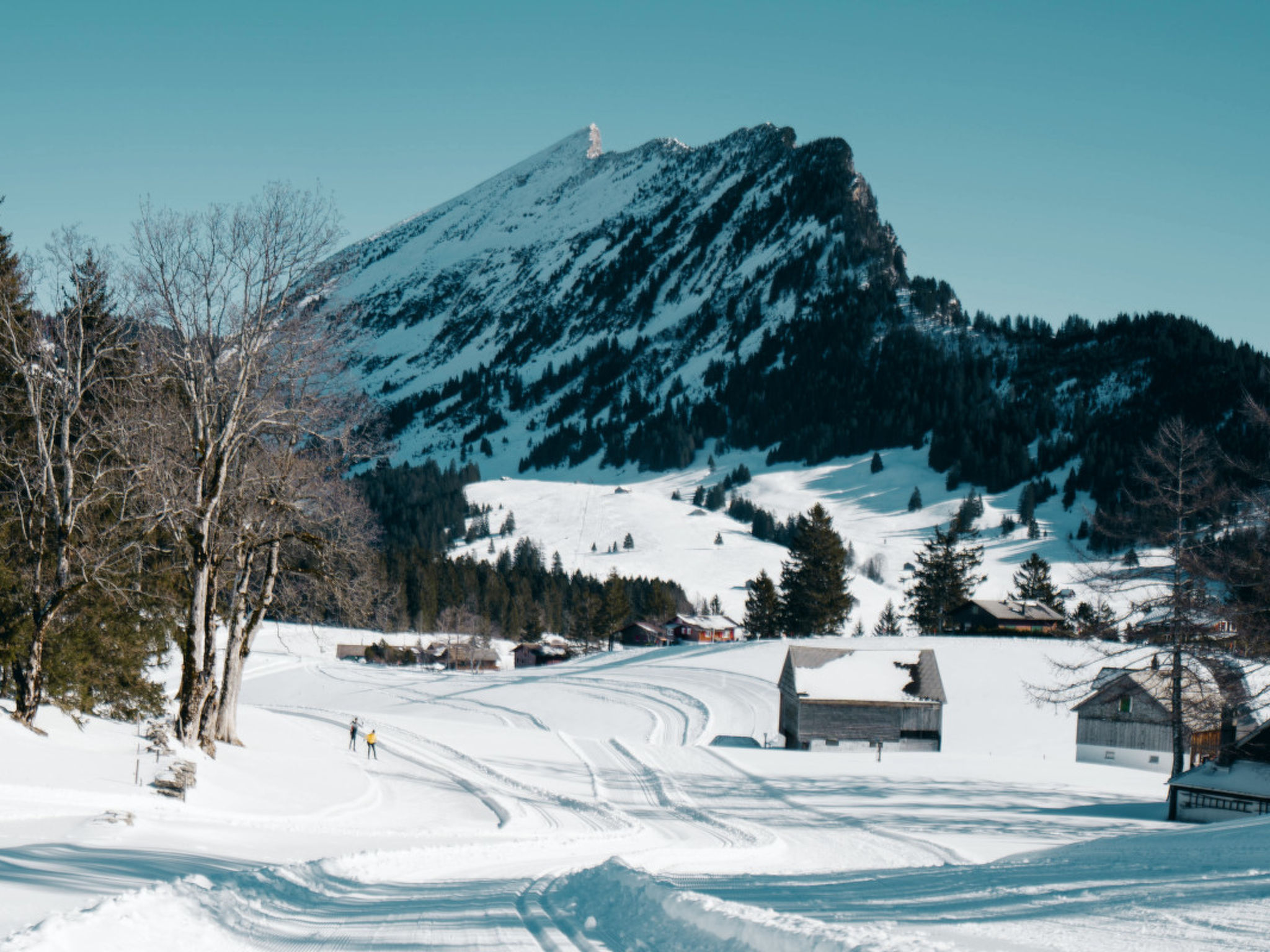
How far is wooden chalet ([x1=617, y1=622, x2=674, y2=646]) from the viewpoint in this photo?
99.6m

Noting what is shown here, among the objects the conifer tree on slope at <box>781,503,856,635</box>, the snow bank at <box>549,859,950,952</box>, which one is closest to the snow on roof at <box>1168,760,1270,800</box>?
the snow bank at <box>549,859,950,952</box>

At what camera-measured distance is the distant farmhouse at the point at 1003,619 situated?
236ft

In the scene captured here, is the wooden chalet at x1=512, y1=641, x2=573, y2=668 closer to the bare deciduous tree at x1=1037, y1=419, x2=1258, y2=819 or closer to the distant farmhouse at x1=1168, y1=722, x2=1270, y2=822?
the bare deciduous tree at x1=1037, y1=419, x2=1258, y2=819

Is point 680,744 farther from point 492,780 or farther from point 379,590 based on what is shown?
point 379,590

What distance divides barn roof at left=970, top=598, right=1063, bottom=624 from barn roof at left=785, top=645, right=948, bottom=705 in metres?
28.4

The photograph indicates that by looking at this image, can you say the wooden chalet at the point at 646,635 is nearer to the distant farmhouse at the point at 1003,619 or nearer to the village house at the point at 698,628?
the village house at the point at 698,628

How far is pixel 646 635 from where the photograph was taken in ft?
328

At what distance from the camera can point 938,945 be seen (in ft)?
22.3

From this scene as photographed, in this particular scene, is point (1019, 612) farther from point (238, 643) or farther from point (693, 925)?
point (693, 925)

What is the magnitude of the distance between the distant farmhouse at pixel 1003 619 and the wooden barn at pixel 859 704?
2914cm

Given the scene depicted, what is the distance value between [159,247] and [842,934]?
1771 cm

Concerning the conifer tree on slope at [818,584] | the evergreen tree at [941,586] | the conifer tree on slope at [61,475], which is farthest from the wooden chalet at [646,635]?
the conifer tree on slope at [61,475]

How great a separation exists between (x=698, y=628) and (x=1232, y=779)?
78030 mm

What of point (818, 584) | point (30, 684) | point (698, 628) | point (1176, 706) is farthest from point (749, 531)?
point (30, 684)
